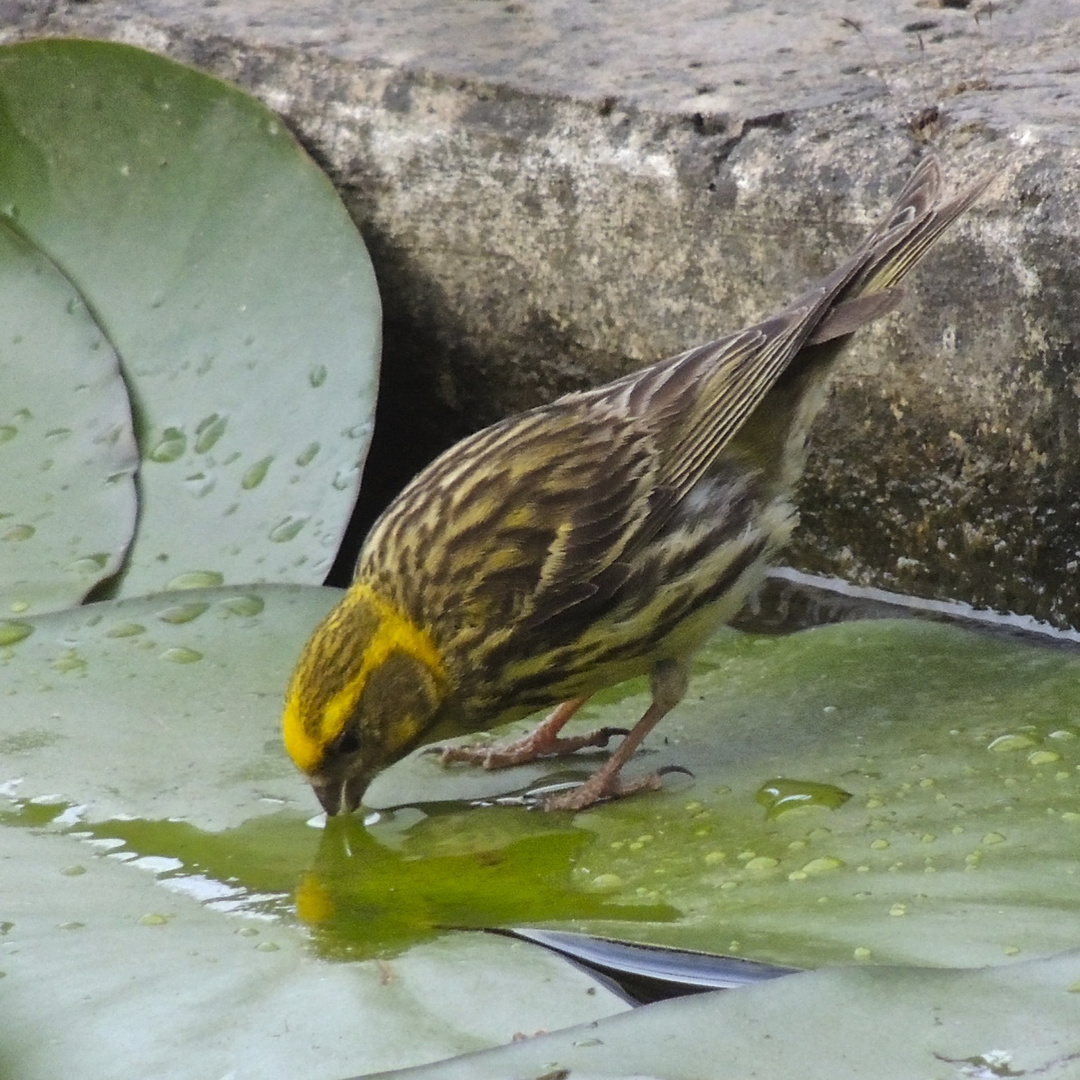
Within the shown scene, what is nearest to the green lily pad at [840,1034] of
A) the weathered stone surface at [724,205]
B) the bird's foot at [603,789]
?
the bird's foot at [603,789]

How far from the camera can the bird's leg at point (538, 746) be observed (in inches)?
102

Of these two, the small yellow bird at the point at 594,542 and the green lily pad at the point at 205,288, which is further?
the green lily pad at the point at 205,288

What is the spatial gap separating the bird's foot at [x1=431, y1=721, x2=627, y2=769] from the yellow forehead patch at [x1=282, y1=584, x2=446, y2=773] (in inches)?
5.5

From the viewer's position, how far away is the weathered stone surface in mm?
2818

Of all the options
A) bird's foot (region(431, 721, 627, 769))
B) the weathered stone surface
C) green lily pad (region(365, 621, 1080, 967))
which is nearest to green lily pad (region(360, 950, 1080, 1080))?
green lily pad (region(365, 621, 1080, 967))

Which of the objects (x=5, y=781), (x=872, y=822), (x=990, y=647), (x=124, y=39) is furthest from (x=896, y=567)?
(x=124, y=39)

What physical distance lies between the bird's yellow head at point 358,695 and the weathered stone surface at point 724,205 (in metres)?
0.93

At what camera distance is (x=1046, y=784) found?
2.22 meters

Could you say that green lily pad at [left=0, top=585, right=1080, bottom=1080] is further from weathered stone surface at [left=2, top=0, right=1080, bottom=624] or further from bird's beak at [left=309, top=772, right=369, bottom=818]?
weathered stone surface at [left=2, top=0, right=1080, bottom=624]

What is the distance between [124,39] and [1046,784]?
2515 millimetres

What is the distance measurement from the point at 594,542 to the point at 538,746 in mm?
346

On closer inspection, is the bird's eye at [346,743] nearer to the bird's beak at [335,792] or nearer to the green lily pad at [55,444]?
the bird's beak at [335,792]

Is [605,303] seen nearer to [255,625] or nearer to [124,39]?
[255,625]

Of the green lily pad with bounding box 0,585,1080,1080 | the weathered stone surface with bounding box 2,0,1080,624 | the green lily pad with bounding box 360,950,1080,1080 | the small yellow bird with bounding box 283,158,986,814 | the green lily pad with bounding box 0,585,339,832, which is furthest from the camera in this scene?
the weathered stone surface with bounding box 2,0,1080,624
